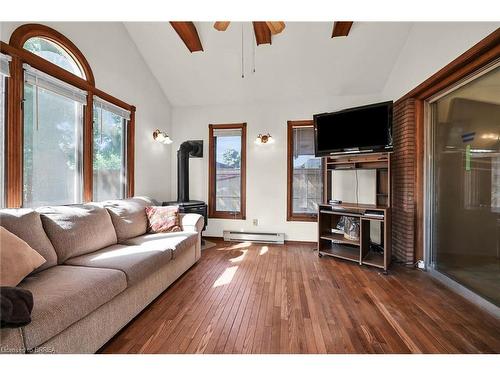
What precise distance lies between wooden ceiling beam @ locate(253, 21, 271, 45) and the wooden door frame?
201cm

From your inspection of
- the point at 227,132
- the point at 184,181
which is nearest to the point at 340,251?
the point at 184,181

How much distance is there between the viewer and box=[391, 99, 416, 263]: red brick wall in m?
2.88

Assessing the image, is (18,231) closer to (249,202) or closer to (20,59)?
(20,59)

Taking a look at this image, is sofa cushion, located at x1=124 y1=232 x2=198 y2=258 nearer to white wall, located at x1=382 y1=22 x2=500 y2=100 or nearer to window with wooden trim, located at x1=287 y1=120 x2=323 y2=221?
window with wooden trim, located at x1=287 y1=120 x2=323 y2=221

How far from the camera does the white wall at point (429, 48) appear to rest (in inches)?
78.0

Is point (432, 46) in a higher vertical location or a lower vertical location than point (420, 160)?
higher

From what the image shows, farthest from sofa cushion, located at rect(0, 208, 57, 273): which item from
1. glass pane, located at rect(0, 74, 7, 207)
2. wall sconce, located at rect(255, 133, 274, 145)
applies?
wall sconce, located at rect(255, 133, 274, 145)

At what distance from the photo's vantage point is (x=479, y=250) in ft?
6.86

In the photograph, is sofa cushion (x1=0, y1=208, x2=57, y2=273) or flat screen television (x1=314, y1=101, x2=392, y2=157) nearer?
sofa cushion (x1=0, y1=208, x2=57, y2=273)

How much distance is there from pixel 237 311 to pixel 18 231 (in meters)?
1.72

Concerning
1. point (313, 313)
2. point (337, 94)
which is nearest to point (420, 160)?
point (337, 94)

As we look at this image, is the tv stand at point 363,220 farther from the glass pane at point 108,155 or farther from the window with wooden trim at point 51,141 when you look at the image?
the window with wooden trim at point 51,141

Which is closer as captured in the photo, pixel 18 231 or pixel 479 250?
pixel 18 231

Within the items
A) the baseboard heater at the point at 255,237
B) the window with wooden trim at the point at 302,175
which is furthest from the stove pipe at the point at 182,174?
the window with wooden trim at the point at 302,175
